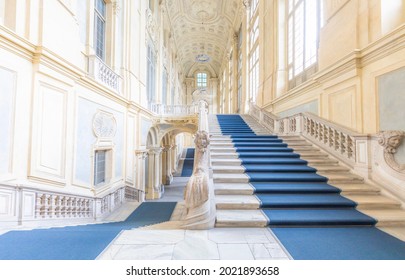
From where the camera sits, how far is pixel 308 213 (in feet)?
11.0

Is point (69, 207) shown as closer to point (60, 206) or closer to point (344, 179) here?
point (60, 206)

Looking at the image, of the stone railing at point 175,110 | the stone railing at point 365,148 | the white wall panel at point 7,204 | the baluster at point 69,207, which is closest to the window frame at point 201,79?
the stone railing at point 175,110

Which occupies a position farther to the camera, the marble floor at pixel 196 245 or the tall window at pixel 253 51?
the tall window at pixel 253 51

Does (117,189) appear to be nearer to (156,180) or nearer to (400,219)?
(156,180)

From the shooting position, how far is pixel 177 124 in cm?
1363

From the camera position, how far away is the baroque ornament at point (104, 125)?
6.45 metres

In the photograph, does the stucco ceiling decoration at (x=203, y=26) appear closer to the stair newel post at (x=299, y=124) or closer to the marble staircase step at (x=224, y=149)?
the stair newel post at (x=299, y=124)

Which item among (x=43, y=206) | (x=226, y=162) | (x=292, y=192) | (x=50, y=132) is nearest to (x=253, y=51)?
(x=226, y=162)

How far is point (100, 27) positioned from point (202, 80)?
28.0 meters

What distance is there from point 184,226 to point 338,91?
16.1 ft

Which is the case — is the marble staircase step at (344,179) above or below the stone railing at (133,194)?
above

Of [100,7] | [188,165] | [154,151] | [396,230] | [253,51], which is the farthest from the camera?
[188,165]

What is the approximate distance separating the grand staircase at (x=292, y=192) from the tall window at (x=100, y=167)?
3.69m
